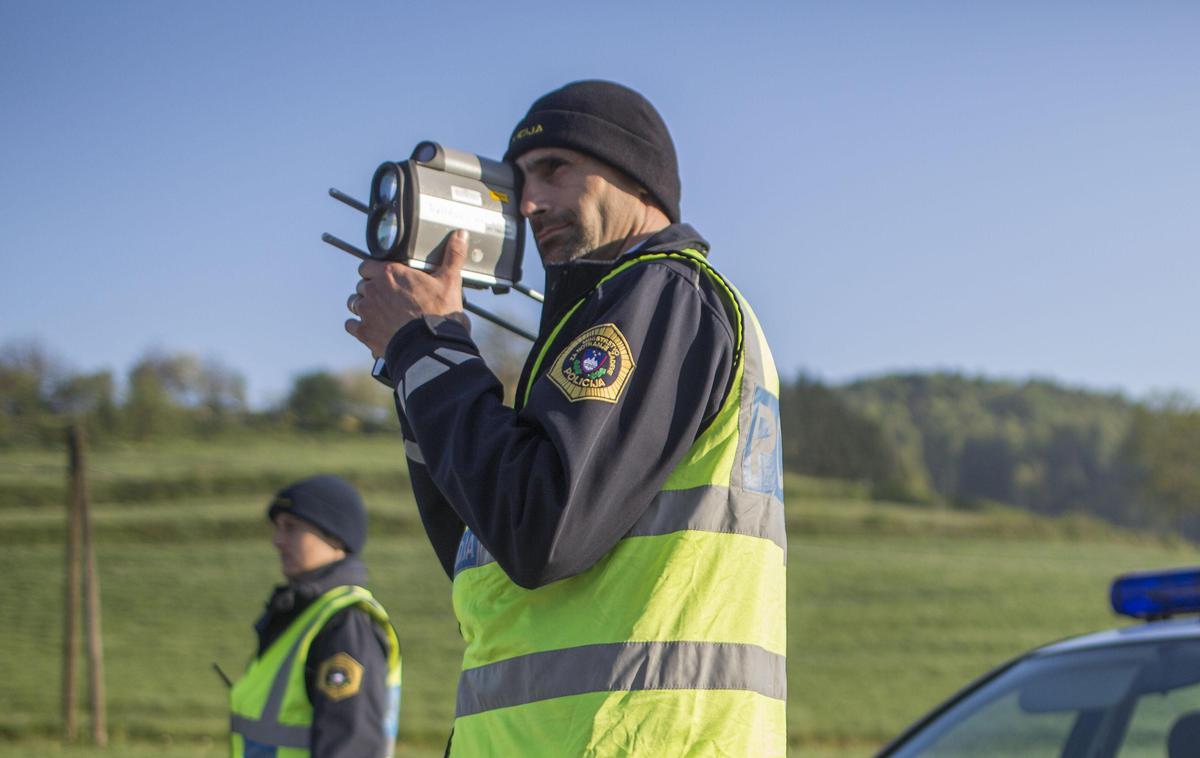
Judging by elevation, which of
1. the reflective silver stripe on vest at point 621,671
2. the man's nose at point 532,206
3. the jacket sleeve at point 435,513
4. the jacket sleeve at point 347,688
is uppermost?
the man's nose at point 532,206

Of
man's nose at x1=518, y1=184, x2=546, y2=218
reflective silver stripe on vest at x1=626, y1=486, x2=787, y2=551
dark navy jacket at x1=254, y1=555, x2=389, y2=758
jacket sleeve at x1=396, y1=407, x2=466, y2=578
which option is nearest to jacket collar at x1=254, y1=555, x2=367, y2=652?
dark navy jacket at x1=254, y1=555, x2=389, y2=758

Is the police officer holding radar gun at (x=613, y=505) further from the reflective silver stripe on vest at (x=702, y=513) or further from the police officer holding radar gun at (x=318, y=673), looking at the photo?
the police officer holding radar gun at (x=318, y=673)

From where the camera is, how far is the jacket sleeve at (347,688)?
12.8 feet

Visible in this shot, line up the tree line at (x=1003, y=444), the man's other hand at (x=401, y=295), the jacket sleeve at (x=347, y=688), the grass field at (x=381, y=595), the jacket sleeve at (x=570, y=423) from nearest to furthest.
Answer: the jacket sleeve at (x=570, y=423) → the man's other hand at (x=401, y=295) → the jacket sleeve at (x=347, y=688) → the grass field at (x=381, y=595) → the tree line at (x=1003, y=444)

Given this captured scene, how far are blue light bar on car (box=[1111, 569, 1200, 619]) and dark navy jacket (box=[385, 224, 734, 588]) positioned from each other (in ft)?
7.94

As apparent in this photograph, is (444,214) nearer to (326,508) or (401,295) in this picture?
(401,295)

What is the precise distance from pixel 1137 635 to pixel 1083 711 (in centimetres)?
29

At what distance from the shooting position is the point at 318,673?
402 centimetres

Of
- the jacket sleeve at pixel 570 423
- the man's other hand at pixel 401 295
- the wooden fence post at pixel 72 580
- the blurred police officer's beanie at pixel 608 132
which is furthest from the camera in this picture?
the wooden fence post at pixel 72 580

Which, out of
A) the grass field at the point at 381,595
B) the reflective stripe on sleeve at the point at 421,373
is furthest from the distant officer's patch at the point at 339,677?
the grass field at the point at 381,595

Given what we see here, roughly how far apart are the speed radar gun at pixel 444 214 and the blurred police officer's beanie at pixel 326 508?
2731 millimetres

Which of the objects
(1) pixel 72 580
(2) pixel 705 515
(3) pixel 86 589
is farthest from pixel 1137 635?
(3) pixel 86 589

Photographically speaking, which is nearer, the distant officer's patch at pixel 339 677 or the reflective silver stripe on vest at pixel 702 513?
the reflective silver stripe on vest at pixel 702 513

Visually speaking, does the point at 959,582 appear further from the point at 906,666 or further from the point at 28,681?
the point at 28,681
